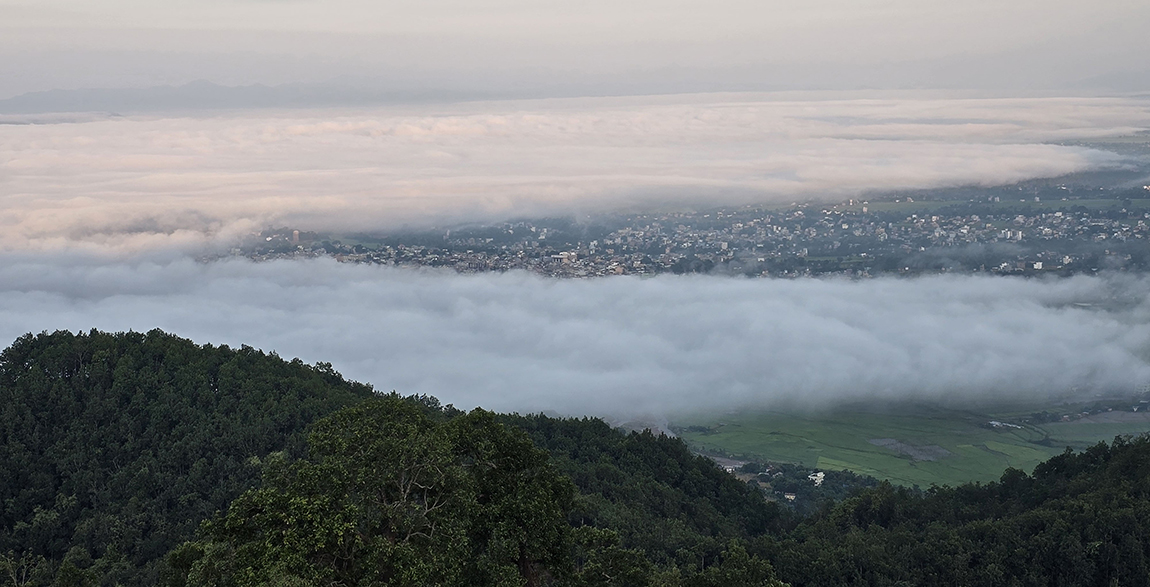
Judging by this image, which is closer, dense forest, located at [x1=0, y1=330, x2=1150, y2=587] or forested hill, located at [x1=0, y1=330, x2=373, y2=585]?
dense forest, located at [x1=0, y1=330, x2=1150, y2=587]

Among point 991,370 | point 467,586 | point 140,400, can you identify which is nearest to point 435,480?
point 467,586

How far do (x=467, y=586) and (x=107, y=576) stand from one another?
22248 millimetres

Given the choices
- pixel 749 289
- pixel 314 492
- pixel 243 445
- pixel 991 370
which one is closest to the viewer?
pixel 314 492

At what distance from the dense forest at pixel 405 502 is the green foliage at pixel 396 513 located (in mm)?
44

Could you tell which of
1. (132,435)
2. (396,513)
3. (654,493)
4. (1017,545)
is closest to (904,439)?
(654,493)

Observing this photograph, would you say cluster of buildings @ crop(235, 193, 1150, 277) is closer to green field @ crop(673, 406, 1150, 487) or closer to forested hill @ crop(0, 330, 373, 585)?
green field @ crop(673, 406, 1150, 487)

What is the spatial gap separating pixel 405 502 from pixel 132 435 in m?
32.8

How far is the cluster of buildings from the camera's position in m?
127

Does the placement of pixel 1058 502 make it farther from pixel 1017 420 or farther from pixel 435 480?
pixel 1017 420

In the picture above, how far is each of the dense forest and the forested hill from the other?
112 mm

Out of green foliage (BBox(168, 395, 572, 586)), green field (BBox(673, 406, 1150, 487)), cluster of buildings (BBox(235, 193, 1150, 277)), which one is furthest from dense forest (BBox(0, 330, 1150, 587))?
cluster of buildings (BBox(235, 193, 1150, 277))

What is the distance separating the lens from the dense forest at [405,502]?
52.0 ft

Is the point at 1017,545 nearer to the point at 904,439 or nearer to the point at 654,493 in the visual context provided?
the point at 654,493

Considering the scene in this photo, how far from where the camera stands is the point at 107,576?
3212 cm
